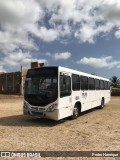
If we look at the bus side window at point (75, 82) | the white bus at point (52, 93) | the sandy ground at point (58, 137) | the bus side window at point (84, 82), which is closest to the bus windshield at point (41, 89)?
the white bus at point (52, 93)

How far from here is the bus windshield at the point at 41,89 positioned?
13398mm

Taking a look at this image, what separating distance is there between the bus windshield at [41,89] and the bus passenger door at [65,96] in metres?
0.45

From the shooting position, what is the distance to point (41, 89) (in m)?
13.8

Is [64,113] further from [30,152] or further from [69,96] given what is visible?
[30,152]

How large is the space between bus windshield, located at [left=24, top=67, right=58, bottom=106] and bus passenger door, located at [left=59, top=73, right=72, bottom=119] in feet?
1.49

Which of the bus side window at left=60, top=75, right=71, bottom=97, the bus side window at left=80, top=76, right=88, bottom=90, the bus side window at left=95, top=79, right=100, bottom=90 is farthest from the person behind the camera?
the bus side window at left=95, top=79, right=100, bottom=90

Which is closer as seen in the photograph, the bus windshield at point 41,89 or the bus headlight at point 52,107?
the bus headlight at point 52,107

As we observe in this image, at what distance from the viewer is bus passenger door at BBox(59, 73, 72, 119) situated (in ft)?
44.8

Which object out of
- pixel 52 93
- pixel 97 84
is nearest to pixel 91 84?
pixel 97 84

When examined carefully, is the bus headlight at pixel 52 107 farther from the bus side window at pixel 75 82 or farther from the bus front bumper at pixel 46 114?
the bus side window at pixel 75 82

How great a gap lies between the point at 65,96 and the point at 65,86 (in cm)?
51

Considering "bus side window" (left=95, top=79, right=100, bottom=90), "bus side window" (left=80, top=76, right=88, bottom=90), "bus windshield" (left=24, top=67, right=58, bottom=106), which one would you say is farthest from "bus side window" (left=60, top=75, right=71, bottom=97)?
"bus side window" (left=95, top=79, right=100, bottom=90)

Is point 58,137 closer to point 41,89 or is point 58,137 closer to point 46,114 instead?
point 46,114

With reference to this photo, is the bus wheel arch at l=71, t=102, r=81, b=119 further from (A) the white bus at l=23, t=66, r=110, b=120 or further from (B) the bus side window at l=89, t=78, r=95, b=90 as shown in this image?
(B) the bus side window at l=89, t=78, r=95, b=90
